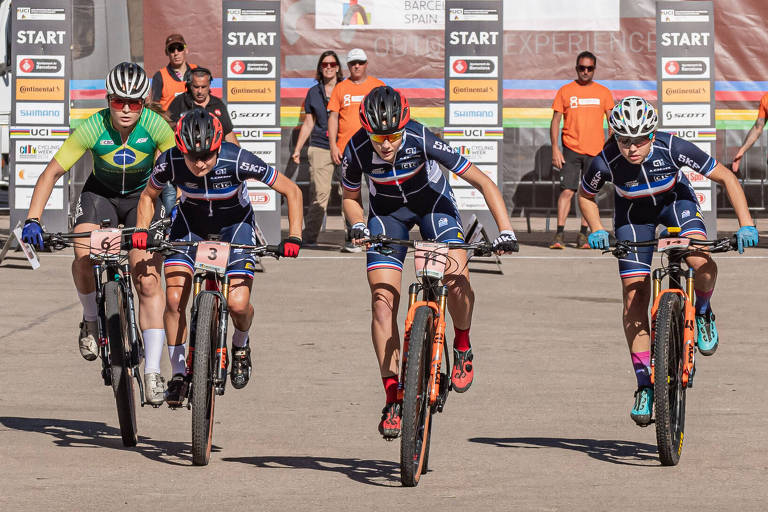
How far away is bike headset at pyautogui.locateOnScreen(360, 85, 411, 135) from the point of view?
8.34 m

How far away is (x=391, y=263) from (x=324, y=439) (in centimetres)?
106

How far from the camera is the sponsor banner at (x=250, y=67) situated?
18859 millimetres

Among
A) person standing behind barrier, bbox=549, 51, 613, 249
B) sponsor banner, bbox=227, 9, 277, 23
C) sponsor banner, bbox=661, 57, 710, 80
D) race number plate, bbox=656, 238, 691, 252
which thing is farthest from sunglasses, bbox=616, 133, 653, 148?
sponsor banner, bbox=661, 57, 710, 80

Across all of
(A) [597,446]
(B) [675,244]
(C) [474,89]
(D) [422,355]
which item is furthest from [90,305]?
(C) [474,89]

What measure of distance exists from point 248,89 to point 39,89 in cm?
237

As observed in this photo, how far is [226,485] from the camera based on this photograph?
25.1 ft

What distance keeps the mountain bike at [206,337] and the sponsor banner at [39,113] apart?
10745 mm

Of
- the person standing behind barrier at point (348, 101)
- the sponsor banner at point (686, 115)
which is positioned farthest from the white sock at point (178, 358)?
the sponsor banner at point (686, 115)

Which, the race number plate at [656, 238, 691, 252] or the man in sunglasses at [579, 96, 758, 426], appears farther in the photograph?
the man in sunglasses at [579, 96, 758, 426]

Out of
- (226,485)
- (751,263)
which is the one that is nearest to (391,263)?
(226,485)

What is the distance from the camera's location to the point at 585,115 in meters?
18.5

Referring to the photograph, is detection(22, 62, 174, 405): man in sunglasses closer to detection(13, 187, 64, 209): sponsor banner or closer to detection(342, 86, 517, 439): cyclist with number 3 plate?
detection(342, 86, 517, 439): cyclist with number 3 plate

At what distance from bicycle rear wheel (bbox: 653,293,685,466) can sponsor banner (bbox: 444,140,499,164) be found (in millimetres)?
10657

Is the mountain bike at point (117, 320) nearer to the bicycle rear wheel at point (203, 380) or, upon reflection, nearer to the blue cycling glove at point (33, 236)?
the blue cycling glove at point (33, 236)
